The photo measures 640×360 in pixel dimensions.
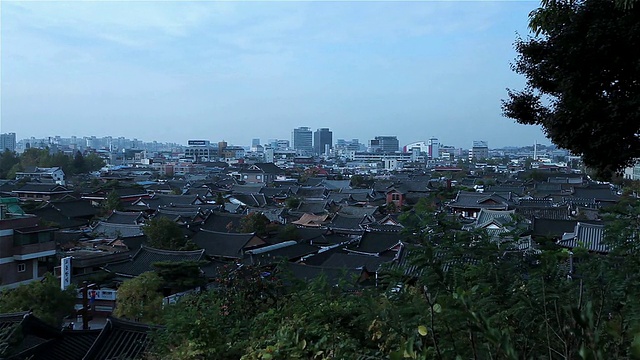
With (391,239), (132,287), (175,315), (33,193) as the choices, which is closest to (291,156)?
(33,193)

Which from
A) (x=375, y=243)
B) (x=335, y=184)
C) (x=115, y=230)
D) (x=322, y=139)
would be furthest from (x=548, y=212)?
(x=322, y=139)

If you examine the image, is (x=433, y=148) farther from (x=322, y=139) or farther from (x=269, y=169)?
(x=269, y=169)

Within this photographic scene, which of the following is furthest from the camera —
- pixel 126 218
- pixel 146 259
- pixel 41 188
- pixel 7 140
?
pixel 7 140

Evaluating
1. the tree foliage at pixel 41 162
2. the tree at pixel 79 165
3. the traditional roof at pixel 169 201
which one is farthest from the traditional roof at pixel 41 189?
the tree at pixel 79 165

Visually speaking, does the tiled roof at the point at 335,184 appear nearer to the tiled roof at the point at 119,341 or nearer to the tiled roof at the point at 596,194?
the tiled roof at the point at 596,194

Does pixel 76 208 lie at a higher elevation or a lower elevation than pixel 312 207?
higher

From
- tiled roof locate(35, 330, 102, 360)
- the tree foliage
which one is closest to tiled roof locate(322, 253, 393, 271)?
tiled roof locate(35, 330, 102, 360)
